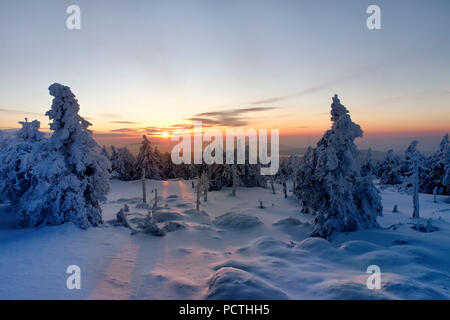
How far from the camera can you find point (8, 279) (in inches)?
336

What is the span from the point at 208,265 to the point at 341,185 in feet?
36.2

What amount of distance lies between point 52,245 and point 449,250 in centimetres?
2123

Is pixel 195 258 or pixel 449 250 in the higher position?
pixel 449 250

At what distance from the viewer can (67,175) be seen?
16484 millimetres

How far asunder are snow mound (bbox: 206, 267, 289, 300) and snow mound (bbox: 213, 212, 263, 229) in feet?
55.4

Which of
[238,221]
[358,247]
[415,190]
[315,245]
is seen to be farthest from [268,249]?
[415,190]

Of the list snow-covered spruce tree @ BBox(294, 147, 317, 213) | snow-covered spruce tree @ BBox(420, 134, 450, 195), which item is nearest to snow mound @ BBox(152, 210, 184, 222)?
snow-covered spruce tree @ BBox(294, 147, 317, 213)

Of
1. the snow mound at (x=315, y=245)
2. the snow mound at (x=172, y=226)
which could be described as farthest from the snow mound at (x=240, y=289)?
the snow mound at (x=172, y=226)

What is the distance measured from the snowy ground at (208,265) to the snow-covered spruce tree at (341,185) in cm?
125

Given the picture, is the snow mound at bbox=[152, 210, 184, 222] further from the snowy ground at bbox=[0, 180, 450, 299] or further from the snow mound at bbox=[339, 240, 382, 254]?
the snow mound at bbox=[339, 240, 382, 254]

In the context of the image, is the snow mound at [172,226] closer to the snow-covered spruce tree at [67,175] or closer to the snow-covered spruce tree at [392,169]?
the snow-covered spruce tree at [67,175]

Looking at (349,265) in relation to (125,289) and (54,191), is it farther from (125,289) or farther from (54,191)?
(54,191)

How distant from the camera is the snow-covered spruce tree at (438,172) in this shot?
46450 millimetres
